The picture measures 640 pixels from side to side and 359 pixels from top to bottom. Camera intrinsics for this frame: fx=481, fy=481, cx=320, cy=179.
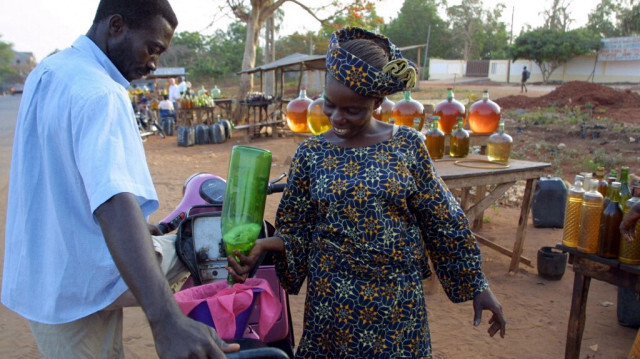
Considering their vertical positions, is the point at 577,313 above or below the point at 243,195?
below

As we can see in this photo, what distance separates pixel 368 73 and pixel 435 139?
269 cm

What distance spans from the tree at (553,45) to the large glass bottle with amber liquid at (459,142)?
3590 cm

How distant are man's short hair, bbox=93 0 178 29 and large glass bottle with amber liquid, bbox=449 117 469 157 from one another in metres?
3.32

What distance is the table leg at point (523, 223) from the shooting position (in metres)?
4.51

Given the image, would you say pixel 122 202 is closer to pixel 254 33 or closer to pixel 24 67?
pixel 254 33

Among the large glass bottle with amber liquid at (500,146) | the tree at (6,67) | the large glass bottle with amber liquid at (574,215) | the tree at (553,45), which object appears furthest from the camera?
the tree at (6,67)

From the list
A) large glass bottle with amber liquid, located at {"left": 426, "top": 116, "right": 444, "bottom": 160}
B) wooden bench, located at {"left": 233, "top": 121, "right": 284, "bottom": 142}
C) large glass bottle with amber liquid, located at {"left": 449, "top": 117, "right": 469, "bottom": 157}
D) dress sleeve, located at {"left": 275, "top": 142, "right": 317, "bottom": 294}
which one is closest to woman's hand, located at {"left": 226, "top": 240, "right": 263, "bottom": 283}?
dress sleeve, located at {"left": 275, "top": 142, "right": 317, "bottom": 294}

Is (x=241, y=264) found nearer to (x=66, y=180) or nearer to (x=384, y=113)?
(x=66, y=180)

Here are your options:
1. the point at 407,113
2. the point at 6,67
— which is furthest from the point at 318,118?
the point at 6,67

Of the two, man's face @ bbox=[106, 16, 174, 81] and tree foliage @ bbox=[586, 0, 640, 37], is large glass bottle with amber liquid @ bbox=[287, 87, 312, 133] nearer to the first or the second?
man's face @ bbox=[106, 16, 174, 81]

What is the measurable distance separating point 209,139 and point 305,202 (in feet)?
41.3

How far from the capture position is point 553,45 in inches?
1393

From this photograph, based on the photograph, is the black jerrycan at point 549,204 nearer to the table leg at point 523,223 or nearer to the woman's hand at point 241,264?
the table leg at point 523,223

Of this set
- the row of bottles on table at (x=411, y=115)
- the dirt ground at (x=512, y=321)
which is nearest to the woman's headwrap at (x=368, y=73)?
the dirt ground at (x=512, y=321)
